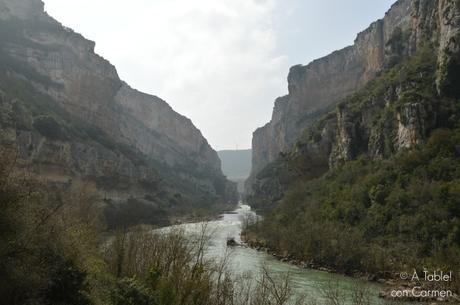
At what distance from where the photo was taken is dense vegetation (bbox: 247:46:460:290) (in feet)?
138

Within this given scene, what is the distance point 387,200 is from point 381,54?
101487 mm

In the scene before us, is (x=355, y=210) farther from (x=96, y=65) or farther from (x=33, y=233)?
(x=96, y=65)

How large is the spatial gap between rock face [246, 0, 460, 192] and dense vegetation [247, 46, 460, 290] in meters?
3.73

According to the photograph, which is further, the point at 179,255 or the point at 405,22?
the point at 405,22

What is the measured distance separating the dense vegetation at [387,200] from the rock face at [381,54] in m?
3.73

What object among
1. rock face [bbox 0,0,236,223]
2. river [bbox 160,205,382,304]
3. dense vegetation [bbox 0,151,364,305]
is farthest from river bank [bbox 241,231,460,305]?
rock face [bbox 0,0,236,223]

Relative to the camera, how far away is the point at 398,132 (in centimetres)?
6059

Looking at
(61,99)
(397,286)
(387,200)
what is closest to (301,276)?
(397,286)

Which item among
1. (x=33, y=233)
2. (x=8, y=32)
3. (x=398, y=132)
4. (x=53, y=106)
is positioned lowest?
(x=33, y=233)

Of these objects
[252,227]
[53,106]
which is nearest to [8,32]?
[53,106]

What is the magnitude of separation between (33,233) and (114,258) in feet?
32.3

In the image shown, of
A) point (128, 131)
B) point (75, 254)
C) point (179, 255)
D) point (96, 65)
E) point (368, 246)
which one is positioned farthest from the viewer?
point (128, 131)

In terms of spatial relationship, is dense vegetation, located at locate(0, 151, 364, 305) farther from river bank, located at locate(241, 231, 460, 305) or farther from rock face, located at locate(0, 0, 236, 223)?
rock face, located at locate(0, 0, 236, 223)

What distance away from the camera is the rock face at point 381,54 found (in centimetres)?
5903
